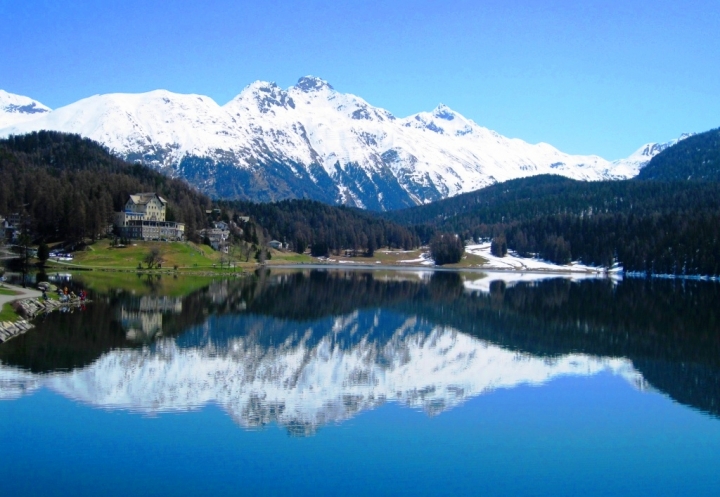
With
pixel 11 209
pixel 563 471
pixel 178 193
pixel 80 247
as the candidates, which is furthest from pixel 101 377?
pixel 178 193

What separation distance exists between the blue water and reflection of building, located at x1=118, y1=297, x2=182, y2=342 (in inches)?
769

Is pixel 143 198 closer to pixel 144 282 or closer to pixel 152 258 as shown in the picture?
pixel 152 258

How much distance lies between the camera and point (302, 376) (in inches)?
1594

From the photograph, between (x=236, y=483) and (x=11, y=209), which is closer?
(x=236, y=483)

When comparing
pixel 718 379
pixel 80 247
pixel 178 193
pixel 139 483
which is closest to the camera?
pixel 139 483

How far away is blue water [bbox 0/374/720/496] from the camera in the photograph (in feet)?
76.8

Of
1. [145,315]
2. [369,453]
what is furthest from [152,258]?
[369,453]

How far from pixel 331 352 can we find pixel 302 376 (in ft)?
31.0

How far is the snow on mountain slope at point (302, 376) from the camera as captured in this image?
109 feet

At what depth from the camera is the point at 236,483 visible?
23.2m

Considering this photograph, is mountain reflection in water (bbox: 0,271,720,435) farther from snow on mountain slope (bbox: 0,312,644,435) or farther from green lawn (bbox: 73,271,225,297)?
green lawn (bbox: 73,271,225,297)

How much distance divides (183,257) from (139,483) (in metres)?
117

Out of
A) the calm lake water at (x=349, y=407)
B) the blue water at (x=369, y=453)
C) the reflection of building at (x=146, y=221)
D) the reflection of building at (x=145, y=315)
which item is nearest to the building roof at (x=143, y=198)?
the reflection of building at (x=146, y=221)

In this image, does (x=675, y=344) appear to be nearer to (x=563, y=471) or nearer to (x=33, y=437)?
(x=563, y=471)
